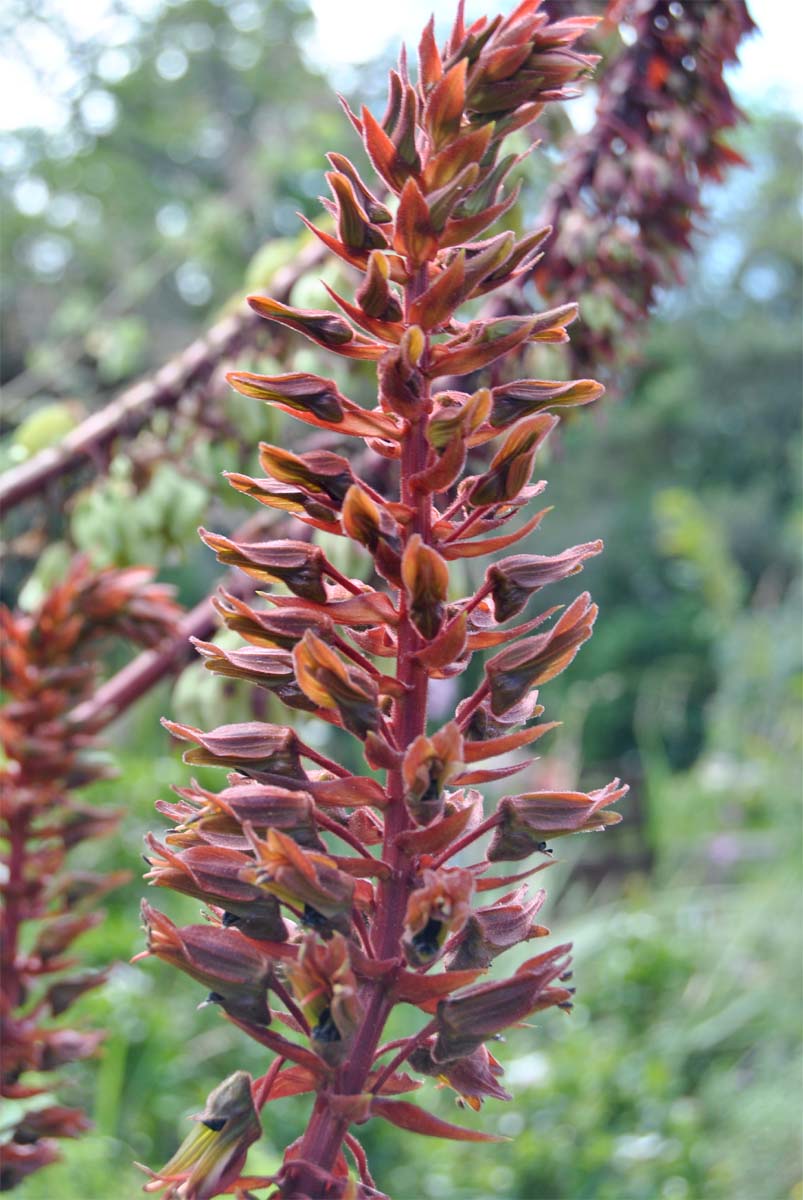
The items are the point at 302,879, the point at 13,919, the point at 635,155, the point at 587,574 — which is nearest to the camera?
the point at 302,879

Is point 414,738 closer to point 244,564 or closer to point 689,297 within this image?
point 244,564

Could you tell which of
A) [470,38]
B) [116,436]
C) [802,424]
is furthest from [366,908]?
[802,424]

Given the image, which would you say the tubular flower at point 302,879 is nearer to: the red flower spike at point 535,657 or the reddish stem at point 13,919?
the red flower spike at point 535,657

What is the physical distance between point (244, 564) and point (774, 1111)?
10.6 feet

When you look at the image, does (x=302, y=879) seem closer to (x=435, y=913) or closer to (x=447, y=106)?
(x=435, y=913)

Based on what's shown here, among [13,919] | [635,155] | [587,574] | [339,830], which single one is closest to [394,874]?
[339,830]

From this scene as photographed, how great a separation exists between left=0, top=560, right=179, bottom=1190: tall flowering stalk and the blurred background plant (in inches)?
2.7

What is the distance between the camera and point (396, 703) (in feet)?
1.47

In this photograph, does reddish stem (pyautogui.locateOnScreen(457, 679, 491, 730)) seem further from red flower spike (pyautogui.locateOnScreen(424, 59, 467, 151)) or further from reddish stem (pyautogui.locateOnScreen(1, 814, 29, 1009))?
reddish stem (pyautogui.locateOnScreen(1, 814, 29, 1009))

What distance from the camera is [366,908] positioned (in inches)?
17.6

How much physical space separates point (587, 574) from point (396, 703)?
12.1 meters

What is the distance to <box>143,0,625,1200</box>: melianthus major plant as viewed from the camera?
398 millimetres

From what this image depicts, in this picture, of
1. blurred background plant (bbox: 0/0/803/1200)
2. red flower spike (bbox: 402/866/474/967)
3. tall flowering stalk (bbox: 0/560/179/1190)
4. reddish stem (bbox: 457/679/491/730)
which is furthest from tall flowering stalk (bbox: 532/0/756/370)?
red flower spike (bbox: 402/866/474/967)

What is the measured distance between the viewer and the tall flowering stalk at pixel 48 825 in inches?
27.8
